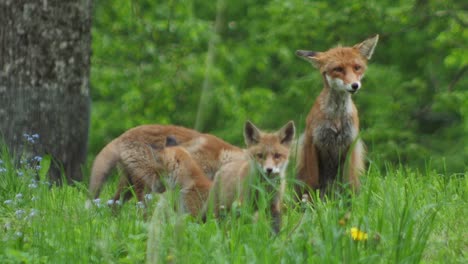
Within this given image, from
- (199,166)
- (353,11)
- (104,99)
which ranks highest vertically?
(353,11)

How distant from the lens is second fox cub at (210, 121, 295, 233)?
20.6 ft

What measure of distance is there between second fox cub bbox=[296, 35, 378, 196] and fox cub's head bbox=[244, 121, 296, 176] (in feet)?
2.66

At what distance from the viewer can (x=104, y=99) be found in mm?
16969

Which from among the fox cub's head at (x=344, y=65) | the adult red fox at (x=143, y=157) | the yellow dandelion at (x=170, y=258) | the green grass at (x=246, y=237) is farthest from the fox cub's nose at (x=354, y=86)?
the yellow dandelion at (x=170, y=258)

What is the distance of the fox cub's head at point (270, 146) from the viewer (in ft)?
22.1

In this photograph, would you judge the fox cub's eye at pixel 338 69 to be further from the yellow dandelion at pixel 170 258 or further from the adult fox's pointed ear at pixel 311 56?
the yellow dandelion at pixel 170 258

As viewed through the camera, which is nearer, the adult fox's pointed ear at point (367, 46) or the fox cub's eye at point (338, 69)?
the fox cub's eye at point (338, 69)

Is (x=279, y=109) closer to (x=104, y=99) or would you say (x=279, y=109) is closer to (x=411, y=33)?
(x=411, y=33)

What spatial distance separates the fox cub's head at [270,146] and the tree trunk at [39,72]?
245cm

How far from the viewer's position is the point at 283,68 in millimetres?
16469

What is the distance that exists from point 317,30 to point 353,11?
0.72 metres

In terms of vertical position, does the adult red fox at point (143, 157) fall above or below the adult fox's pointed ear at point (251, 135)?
below

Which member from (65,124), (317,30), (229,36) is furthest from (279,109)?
(65,124)

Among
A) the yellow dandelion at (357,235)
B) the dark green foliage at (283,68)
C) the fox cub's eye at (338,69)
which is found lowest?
the dark green foliage at (283,68)
